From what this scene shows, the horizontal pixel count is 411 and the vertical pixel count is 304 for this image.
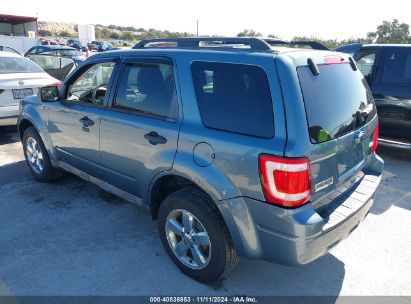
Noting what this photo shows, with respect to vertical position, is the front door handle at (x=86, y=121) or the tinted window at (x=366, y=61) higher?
the tinted window at (x=366, y=61)

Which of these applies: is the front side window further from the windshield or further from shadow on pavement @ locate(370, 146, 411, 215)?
the windshield

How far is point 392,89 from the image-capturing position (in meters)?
5.18

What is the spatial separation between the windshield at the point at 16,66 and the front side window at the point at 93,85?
3.71 m

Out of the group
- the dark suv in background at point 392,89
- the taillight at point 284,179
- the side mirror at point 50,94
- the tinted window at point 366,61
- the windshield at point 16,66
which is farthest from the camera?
the windshield at point 16,66

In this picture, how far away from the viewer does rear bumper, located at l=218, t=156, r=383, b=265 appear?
7.16 ft

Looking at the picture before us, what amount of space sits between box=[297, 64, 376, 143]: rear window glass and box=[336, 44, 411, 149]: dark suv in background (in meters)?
2.60

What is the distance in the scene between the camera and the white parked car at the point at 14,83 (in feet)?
19.9

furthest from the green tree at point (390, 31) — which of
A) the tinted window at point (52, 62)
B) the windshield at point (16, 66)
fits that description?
the windshield at point (16, 66)

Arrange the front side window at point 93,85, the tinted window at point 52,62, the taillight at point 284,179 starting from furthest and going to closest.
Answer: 1. the tinted window at point 52,62
2. the front side window at point 93,85
3. the taillight at point 284,179

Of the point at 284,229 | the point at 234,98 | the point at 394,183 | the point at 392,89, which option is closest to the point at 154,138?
the point at 234,98

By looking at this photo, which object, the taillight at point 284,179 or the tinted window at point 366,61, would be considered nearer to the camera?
the taillight at point 284,179

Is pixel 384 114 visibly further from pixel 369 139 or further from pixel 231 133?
pixel 231 133

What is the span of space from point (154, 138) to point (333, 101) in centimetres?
138

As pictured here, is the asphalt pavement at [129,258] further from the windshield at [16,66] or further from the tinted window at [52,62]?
the tinted window at [52,62]
